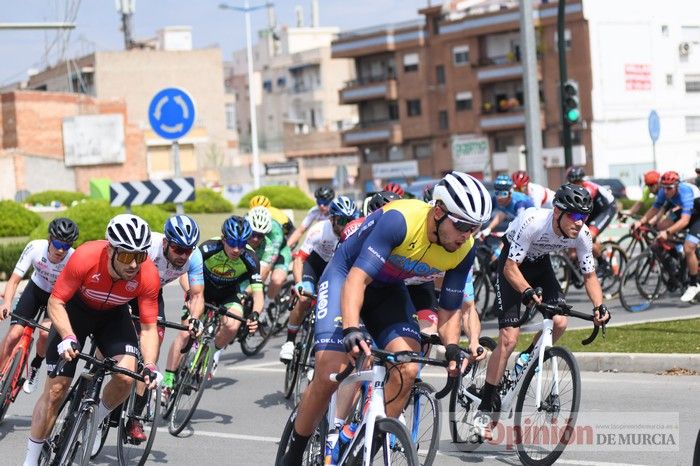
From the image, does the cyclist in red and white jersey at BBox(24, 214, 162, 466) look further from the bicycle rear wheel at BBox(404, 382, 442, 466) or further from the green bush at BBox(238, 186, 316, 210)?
the green bush at BBox(238, 186, 316, 210)

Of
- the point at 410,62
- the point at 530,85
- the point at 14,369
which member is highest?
the point at 410,62

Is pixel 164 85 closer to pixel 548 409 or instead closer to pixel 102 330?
pixel 102 330

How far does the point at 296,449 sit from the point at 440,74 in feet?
275

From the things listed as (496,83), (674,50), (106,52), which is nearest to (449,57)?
(496,83)

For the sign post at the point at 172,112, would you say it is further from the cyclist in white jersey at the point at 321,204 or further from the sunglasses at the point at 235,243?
the sunglasses at the point at 235,243

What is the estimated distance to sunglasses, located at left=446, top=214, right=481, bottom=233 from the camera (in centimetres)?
681

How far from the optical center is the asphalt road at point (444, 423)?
8941 millimetres

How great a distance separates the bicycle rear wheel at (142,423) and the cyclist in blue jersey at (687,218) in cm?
1057

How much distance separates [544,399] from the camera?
851 centimetres

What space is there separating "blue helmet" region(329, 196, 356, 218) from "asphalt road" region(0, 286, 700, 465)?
1829 mm

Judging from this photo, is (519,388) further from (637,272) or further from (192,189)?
(192,189)

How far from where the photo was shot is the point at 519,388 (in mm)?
8719

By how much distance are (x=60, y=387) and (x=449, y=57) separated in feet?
267

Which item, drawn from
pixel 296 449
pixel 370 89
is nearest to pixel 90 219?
pixel 296 449
